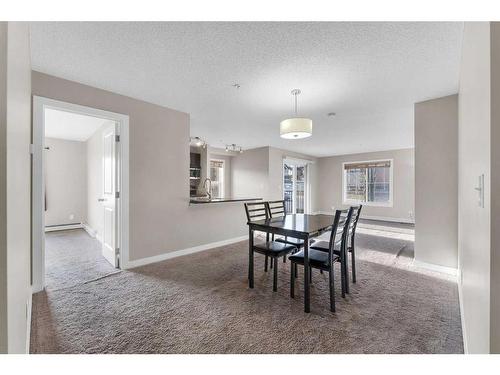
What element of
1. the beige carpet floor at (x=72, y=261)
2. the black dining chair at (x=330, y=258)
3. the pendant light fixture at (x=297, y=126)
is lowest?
the beige carpet floor at (x=72, y=261)

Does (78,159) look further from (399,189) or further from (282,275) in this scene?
(399,189)

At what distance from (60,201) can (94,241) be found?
2.02 metres

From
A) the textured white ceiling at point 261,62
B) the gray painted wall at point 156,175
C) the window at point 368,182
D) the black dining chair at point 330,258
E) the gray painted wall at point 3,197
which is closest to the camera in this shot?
the gray painted wall at point 3,197

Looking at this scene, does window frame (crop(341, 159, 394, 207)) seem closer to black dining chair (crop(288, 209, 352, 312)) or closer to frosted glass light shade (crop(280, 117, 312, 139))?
frosted glass light shade (crop(280, 117, 312, 139))

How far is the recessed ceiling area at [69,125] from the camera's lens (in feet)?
12.7

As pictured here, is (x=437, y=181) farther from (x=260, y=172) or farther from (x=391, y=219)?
(x=391, y=219)

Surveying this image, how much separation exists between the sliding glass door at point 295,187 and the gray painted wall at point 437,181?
4.77 m

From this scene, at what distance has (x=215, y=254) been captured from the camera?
11.8ft

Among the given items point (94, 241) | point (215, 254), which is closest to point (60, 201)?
point (94, 241)

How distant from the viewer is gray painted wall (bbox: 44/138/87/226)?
5.43 m

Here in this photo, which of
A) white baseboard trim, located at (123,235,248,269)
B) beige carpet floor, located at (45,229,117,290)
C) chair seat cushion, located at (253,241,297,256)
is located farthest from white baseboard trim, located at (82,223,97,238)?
chair seat cushion, located at (253,241,297,256)

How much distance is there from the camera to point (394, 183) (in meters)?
7.02

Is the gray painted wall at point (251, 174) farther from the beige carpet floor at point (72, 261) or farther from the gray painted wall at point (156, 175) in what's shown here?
the beige carpet floor at point (72, 261)

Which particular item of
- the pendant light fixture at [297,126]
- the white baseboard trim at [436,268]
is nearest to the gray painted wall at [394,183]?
the white baseboard trim at [436,268]
